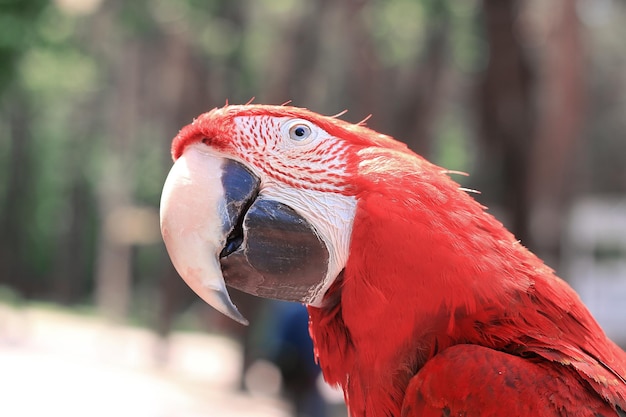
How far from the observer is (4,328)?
1386cm

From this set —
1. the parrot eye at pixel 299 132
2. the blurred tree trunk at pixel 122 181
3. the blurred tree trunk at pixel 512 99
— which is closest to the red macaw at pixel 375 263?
the parrot eye at pixel 299 132

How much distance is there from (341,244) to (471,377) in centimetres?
41

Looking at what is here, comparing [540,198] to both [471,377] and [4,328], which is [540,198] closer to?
[471,377]

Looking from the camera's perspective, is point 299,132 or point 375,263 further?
point 299,132

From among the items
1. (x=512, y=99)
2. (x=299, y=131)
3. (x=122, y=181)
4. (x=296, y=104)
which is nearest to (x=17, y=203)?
(x=122, y=181)

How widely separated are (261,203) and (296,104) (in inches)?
259

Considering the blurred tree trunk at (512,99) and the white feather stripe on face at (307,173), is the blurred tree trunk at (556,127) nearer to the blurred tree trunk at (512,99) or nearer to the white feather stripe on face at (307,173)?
the blurred tree trunk at (512,99)

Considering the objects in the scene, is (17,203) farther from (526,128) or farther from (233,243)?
(233,243)

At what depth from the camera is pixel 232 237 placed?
155cm

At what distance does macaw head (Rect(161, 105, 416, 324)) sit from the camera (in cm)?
151

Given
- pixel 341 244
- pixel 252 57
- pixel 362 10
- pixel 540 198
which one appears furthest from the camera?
pixel 252 57

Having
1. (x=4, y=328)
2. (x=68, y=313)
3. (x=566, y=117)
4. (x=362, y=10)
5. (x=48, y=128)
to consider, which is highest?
(x=362, y=10)

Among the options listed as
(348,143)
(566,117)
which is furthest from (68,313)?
(348,143)

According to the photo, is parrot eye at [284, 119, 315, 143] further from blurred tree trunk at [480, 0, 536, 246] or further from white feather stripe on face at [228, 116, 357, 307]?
blurred tree trunk at [480, 0, 536, 246]
